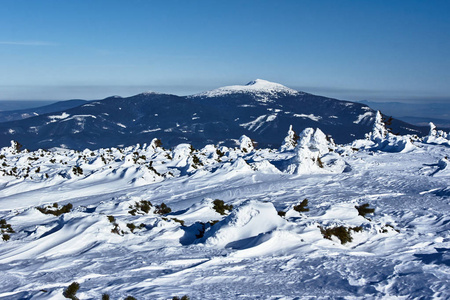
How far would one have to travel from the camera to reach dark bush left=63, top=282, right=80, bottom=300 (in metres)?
8.17

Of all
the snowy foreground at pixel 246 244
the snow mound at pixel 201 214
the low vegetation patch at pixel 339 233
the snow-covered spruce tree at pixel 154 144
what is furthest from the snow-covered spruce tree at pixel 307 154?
the snow-covered spruce tree at pixel 154 144

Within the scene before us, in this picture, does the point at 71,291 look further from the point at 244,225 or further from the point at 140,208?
the point at 140,208

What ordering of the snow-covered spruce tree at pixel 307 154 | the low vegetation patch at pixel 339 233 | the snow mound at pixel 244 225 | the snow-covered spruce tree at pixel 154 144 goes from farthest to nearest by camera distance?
the snow-covered spruce tree at pixel 154 144
the snow-covered spruce tree at pixel 307 154
the low vegetation patch at pixel 339 233
the snow mound at pixel 244 225

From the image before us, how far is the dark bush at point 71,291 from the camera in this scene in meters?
→ 8.17

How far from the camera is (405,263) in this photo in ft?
32.5

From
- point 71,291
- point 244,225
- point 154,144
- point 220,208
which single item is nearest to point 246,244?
point 244,225

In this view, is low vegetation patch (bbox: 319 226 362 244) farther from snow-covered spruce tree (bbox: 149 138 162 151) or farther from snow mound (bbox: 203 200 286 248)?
snow-covered spruce tree (bbox: 149 138 162 151)

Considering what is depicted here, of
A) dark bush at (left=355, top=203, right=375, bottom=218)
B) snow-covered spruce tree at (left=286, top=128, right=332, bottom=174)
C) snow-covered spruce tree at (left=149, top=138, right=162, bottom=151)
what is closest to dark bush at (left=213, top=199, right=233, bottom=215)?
dark bush at (left=355, top=203, right=375, bottom=218)

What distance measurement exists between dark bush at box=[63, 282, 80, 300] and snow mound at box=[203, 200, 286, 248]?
3983 mm

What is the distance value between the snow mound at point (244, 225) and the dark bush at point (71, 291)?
398cm

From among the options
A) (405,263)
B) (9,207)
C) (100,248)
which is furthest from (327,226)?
(9,207)

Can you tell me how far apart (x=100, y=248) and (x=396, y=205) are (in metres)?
12.1

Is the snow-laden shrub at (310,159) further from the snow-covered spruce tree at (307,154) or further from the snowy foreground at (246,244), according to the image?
the snowy foreground at (246,244)

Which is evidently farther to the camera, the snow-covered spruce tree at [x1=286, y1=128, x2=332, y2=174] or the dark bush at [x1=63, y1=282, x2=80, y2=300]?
the snow-covered spruce tree at [x1=286, y1=128, x2=332, y2=174]
